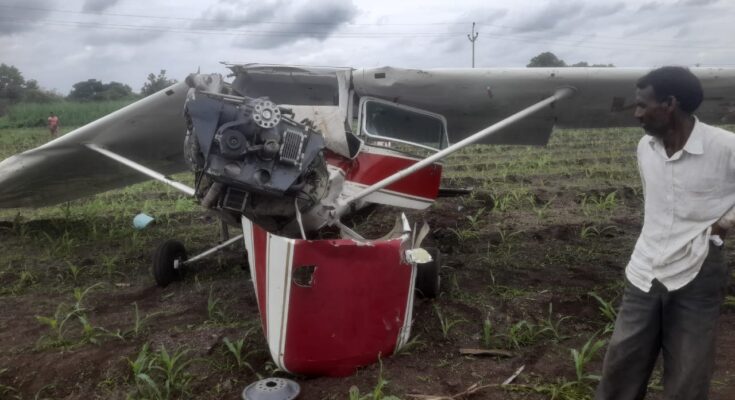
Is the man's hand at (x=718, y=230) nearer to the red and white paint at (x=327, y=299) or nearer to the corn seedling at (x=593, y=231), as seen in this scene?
the red and white paint at (x=327, y=299)

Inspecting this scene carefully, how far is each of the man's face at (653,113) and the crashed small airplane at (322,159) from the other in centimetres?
161

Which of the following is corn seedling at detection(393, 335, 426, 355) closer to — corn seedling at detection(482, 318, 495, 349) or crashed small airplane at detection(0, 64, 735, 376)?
crashed small airplane at detection(0, 64, 735, 376)

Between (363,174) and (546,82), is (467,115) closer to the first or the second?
(546,82)

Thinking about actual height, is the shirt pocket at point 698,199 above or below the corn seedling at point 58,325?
above

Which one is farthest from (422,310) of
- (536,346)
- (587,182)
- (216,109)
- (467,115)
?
(587,182)

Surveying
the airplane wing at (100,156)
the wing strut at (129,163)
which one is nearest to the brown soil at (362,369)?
the airplane wing at (100,156)

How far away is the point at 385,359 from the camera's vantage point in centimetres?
402

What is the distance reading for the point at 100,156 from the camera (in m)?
7.19

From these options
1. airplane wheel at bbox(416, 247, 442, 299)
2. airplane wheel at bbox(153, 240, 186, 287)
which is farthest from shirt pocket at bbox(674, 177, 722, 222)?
airplane wheel at bbox(153, 240, 186, 287)

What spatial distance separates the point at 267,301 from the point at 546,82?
3688 mm

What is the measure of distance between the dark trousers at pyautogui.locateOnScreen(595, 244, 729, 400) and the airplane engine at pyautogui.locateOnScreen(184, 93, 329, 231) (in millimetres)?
2095

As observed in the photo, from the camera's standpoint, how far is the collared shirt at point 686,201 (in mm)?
2629

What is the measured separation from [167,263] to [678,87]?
487cm

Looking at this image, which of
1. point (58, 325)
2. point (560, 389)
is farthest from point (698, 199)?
point (58, 325)
